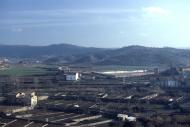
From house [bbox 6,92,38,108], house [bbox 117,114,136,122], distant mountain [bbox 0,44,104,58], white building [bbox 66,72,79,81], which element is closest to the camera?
house [bbox 117,114,136,122]

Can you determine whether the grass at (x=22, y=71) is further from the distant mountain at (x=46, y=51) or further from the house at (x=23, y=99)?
the distant mountain at (x=46, y=51)

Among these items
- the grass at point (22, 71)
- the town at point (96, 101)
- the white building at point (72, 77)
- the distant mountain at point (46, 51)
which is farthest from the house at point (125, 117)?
the distant mountain at point (46, 51)

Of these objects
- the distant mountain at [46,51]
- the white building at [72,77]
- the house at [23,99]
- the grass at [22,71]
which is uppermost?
the distant mountain at [46,51]

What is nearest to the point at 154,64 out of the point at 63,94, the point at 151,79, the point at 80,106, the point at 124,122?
the point at 151,79

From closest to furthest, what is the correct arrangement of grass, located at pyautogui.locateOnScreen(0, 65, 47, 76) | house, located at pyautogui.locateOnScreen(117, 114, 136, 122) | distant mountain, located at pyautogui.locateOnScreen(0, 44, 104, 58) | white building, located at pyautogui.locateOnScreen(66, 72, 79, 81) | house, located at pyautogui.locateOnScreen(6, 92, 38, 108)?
house, located at pyautogui.locateOnScreen(117, 114, 136, 122)
house, located at pyautogui.locateOnScreen(6, 92, 38, 108)
white building, located at pyautogui.locateOnScreen(66, 72, 79, 81)
grass, located at pyautogui.locateOnScreen(0, 65, 47, 76)
distant mountain, located at pyautogui.locateOnScreen(0, 44, 104, 58)

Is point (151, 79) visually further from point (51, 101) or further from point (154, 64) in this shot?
point (154, 64)

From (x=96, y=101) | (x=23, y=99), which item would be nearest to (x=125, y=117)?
(x=96, y=101)

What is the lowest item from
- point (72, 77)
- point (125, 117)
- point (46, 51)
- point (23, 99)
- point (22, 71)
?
point (125, 117)

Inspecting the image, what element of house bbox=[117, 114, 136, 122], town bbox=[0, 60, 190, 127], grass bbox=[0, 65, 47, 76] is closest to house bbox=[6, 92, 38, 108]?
town bbox=[0, 60, 190, 127]

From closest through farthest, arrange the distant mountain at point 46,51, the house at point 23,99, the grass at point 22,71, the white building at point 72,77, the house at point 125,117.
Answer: the house at point 125,117 → the house at point 23,99 → the white building at point 72,77 → the grass at point 22,71 → the distant mountain at point 46,51

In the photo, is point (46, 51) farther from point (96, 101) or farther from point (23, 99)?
point (23, 99)

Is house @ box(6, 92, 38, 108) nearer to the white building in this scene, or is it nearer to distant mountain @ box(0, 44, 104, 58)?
the white building
